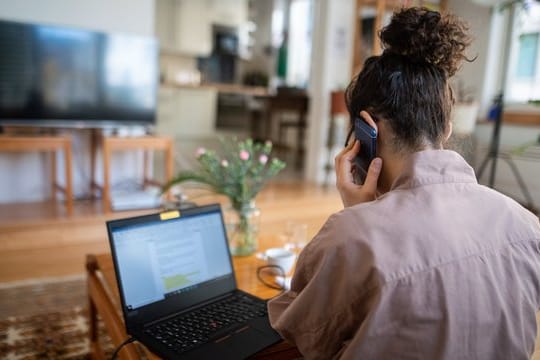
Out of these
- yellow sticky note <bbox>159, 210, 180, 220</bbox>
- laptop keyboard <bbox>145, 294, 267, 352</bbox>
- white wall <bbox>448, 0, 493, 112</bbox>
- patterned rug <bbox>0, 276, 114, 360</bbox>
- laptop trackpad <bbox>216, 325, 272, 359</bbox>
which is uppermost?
white wall <bbox>448, 0, 493, 112</bbox>

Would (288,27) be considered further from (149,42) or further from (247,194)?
(247,194)

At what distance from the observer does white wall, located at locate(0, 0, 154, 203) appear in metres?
2.98

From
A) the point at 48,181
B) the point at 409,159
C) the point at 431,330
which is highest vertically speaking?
the point at 409,159

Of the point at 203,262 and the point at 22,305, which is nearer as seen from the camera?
the point at 203,262

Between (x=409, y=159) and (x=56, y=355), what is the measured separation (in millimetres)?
1434

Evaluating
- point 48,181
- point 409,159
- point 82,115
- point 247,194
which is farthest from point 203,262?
point 48,181

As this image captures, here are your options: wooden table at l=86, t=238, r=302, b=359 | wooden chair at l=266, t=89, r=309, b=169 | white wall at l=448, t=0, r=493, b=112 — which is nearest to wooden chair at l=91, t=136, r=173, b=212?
wooden table at l=86, t=238, r=302, b=359

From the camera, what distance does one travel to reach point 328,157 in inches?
172

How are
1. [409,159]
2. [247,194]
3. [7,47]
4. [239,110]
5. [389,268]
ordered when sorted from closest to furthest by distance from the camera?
[389,268] → [409,159] → [247,194] → [7,47] → [239,110]

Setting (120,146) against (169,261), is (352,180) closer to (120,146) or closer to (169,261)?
(169,261)

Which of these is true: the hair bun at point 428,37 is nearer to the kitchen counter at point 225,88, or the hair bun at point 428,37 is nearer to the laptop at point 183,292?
the laptop at point 183,292

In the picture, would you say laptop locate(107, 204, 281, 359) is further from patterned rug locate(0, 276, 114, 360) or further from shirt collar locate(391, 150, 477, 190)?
patterned rug locate(0, 276, 114, 360)

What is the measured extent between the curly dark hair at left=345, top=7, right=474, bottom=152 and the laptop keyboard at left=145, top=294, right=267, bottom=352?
50cm

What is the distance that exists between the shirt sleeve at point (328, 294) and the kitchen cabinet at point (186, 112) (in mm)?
6059
